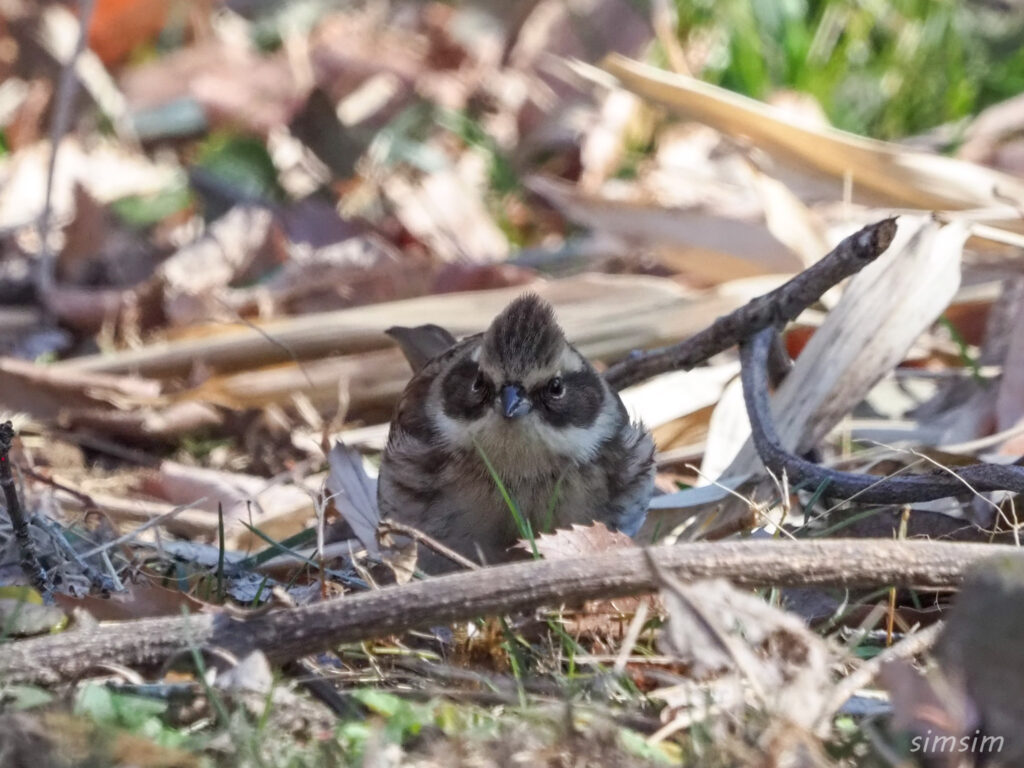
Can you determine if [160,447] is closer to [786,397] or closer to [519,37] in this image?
[786,397]

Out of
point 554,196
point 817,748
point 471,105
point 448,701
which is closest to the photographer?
point 817,748

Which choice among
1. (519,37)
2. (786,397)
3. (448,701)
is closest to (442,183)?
(519,37)

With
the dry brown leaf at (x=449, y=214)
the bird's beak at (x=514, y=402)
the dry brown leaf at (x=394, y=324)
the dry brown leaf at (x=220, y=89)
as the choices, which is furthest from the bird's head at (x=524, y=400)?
the dry brown leaf at (x=220, y=89)

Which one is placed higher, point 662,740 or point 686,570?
point 686,570

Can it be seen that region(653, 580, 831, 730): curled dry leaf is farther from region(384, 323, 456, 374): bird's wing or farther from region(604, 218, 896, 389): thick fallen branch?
region(384, 323, 456, 374): bird's wing

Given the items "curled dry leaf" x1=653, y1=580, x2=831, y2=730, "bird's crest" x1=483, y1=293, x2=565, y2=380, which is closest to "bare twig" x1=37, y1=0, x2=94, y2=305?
"bird's crest" x1=483, y1=293, x2=565, y2=380

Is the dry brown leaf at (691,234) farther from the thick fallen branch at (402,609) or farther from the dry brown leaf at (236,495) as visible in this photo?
the thick fallen branch at (402,609)
